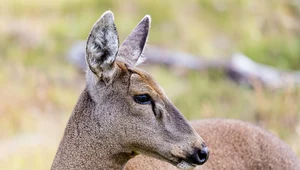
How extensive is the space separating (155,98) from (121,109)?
0.23 metres

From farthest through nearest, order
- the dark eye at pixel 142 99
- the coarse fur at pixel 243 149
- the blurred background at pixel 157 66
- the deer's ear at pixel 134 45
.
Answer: the blurred background at pixel 157 66 → the coarse fur at pixel 243 149 → the deer's ear at pixel 134 45 → the dark eye at pixel 142 99

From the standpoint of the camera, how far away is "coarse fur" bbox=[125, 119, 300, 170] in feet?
19.1

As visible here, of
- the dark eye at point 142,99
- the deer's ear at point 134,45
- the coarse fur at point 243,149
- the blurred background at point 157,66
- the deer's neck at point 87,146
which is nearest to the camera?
the dark eye at point 142,99

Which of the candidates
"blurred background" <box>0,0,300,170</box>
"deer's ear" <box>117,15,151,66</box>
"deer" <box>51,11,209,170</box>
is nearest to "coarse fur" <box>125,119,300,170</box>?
"deer's ear" <box>117,15,151,66</box>

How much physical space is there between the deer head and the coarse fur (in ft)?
3.24

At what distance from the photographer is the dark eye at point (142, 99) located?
4.83 metres

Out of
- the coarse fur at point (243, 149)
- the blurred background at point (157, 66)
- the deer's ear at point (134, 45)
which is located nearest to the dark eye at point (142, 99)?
the deer's ear at point (134, 45)

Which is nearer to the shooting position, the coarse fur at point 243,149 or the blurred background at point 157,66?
the coarse fur at point 243,149

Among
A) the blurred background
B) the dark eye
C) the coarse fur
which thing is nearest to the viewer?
the dark eye

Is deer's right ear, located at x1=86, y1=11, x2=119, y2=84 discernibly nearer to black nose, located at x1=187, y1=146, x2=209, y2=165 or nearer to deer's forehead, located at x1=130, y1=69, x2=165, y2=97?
deer's forehead, located at x1=130, y1=69, x2=165, y2=97

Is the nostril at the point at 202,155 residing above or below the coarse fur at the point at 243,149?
above

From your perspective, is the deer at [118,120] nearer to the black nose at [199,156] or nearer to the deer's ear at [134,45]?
the black nose at [199,156]

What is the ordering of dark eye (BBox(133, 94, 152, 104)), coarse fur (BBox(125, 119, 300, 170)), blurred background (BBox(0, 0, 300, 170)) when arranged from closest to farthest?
dark eye (BBox(133, 94, 152, 104))
coarse fur (BBox(125, 119, 300, 170))
blurred background (BBox(0, 0, 300, 170))

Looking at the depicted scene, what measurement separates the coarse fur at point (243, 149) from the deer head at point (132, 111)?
99cm
